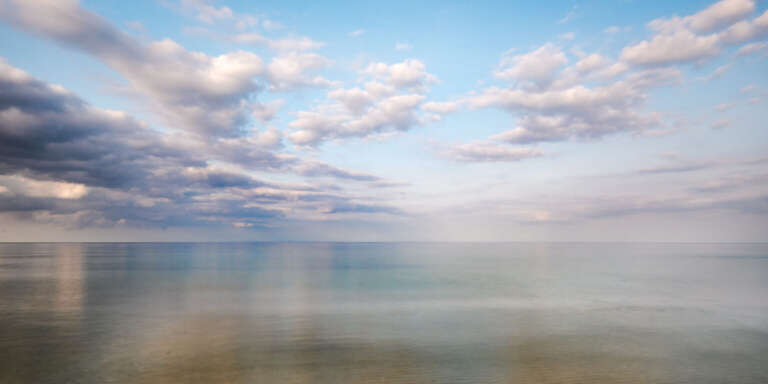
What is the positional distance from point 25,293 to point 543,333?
141ft

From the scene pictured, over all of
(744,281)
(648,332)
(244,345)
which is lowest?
(744,281)

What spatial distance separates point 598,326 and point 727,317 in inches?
438

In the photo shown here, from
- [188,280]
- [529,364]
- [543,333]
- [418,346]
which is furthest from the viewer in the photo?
[188,280]

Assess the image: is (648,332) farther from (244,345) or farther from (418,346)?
(244,345)

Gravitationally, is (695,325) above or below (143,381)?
below

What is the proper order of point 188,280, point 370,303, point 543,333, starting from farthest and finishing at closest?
point 188,280
point 370,303
point 543,333

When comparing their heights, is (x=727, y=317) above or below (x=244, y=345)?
below

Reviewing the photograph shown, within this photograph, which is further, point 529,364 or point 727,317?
point 727,317

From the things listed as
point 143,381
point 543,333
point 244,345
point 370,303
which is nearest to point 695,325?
point 543,333

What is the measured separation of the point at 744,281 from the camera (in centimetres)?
4991

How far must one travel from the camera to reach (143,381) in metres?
14.3

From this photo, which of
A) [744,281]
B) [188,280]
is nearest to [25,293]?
[188,280]

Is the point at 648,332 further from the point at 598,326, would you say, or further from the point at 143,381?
the point at 143,381

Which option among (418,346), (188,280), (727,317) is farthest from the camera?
(188,280)
